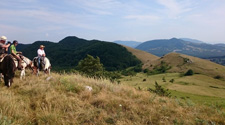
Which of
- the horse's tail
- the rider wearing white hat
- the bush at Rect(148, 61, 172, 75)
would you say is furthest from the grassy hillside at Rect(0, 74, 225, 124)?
the bush at Rect(148, 61, 172, 75)

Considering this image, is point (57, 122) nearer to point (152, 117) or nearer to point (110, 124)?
point (110, 124)

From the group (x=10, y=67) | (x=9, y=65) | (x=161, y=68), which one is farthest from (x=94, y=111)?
(x=161, y=68)

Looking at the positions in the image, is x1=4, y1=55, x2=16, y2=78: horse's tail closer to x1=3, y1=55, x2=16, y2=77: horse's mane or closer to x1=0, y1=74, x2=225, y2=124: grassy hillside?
x1=3, y1=55, x2=16, y2=77: horse's mane

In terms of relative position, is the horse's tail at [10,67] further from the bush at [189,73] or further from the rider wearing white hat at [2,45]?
the bush at [189,73]

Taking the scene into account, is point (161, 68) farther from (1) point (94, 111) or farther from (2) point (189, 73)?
(1) point (94, 111)

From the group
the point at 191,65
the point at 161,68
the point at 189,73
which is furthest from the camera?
the point at 161,68

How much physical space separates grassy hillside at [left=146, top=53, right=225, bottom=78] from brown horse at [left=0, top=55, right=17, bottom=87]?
120 meters

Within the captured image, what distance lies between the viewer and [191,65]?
12444cm

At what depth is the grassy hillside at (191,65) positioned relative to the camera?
111625mm

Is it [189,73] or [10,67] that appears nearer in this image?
[10,67]

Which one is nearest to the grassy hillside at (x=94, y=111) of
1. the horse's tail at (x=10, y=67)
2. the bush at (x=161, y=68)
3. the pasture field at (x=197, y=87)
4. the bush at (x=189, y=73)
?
the horse's tail at (x=10, y=67)

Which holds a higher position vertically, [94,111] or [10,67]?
[10,67]

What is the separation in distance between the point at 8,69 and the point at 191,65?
438 ft

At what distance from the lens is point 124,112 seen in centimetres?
489
